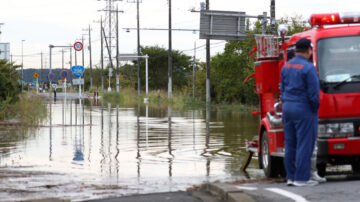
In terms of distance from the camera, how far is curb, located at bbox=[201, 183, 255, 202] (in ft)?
25.1

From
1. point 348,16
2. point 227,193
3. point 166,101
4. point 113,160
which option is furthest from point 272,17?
point 166,101

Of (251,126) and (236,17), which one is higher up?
(236,17)

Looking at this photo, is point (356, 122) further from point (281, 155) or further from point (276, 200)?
point (276, 200)

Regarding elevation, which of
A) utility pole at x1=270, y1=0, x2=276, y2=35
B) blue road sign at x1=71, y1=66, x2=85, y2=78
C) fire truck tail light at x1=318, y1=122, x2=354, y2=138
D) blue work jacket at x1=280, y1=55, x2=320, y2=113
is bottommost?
fire truck tail light at x1=318, y1=122, x2=354, y2=138

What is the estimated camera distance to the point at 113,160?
14266 mm

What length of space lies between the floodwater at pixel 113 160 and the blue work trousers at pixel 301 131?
6.43 ft

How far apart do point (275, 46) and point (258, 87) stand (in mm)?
819

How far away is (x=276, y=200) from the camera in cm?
777

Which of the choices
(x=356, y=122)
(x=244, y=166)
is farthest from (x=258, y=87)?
(x=356, y=122)

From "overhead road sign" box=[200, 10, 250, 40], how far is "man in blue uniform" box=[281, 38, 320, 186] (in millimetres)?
28125

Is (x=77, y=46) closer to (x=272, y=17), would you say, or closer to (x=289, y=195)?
(x=272, y=17)

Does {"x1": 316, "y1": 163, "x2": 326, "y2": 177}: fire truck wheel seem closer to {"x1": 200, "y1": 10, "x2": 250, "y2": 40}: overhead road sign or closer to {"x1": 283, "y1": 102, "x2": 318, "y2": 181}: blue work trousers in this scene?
{"x1": 283, "y1": 102, "x2": 318, "y2": 181}: blue work trousers

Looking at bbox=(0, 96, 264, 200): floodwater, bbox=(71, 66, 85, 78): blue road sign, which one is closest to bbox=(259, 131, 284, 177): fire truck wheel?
bbox=(0, 96, 264, 200): floodwater

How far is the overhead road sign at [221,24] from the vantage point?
122ft
